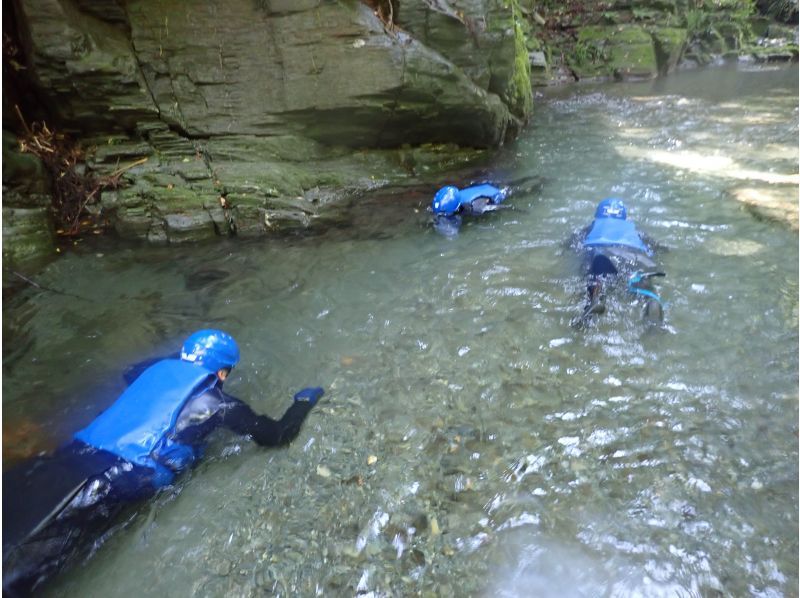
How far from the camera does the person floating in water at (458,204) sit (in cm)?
674

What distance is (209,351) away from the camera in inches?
141

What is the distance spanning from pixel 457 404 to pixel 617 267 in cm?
232

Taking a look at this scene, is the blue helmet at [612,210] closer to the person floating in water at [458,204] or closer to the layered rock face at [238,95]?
the person floating in water at [458,204]

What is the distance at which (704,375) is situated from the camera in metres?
3.76

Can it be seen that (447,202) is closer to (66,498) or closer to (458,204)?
(458,204)

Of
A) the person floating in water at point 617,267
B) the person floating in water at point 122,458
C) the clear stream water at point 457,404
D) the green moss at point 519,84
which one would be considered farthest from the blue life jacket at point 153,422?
the green moss at point 519,84

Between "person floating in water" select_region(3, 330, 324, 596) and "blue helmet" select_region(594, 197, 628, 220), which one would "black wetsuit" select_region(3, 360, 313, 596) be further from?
"blue helmet" select_region(594, 197, 628, 220)

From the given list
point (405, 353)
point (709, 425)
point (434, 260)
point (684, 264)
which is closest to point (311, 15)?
point (434, 260)

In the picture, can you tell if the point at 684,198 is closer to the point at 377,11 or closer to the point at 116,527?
the point at 377,11

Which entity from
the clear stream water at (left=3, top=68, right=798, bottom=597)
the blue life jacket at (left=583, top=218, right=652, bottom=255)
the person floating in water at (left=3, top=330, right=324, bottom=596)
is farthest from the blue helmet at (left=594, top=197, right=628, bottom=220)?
the person floating in water at (left=3, top=330, right=324, bottom=596)

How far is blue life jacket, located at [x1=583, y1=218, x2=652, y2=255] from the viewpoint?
16.2 ft

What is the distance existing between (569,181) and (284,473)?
21.7 ft

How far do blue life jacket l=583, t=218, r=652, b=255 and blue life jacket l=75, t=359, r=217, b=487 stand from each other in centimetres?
389

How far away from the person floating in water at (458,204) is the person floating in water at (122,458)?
12.7ft
